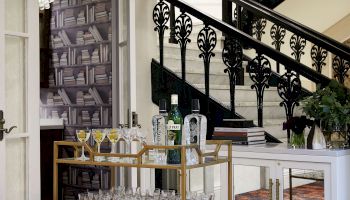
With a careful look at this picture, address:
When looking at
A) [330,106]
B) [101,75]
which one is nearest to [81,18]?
[101,75]

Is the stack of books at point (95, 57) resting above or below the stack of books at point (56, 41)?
below

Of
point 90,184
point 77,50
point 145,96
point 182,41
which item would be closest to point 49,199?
point 90,184

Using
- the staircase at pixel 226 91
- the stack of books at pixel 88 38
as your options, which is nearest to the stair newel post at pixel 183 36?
the staircase at pixel 226 91

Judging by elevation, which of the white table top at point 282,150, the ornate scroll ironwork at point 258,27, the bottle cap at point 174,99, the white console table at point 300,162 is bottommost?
the white console table at point 300,162

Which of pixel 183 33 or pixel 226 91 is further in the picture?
pixel 226 91

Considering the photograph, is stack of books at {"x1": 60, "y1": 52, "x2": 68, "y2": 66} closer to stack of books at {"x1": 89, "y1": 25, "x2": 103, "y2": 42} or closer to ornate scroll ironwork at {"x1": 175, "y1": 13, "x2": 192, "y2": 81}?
stack of books at {"x1": 89, "y1": 25, "x2": 103, "y2": 42}

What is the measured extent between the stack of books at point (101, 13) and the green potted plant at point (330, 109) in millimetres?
Answer: 2704

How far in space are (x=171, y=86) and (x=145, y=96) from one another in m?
0.25

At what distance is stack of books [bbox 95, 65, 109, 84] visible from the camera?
559 cm

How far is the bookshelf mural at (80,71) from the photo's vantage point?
5578mm

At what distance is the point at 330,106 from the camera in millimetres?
3324

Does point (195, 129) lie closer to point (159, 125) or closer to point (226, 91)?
point (159, 125)

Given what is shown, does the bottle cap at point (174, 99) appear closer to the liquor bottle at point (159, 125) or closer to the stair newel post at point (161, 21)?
the liquor bottle at point (159, 125)

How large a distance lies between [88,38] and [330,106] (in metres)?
3.24
